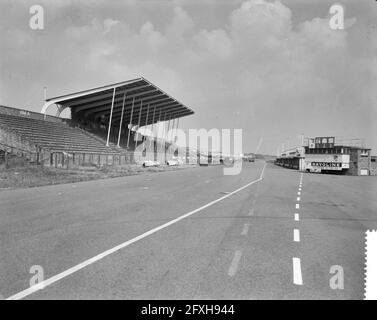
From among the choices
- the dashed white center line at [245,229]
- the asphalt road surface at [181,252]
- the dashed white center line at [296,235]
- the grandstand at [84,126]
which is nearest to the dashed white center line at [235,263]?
the asphalt road surface at [181,252]

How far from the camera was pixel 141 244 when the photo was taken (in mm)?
6473

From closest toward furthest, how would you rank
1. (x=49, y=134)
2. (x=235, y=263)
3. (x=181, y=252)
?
(x=235, y=263) → (x=181, y=252) → (x=49, y=134)

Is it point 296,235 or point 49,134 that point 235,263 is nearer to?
point 296,235

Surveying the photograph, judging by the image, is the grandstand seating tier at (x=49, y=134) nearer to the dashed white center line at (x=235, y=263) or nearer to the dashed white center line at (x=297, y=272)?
the dashed white center line at (x=235, y=263)

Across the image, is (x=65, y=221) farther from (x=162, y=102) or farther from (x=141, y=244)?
(x=162, y=102)

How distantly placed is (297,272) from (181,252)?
1.97 m

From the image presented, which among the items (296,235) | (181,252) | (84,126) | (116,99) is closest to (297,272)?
(181,252)

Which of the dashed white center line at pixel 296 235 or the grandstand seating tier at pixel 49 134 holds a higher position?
the grandstand seating tier at pixel 49 134

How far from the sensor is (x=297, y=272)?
4984mm

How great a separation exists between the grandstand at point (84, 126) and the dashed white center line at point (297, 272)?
86.5 ft

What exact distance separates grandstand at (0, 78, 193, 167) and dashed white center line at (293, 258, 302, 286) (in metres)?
26.4

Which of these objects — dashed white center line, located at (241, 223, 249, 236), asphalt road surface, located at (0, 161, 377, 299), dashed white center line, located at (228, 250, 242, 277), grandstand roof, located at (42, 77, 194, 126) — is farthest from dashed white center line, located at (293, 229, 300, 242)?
grandstand roof, located at (42, 77, 194, 126)

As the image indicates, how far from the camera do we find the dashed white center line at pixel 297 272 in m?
4.61
